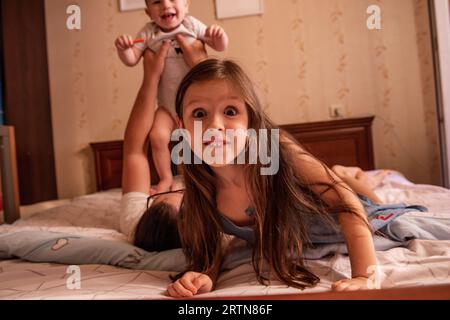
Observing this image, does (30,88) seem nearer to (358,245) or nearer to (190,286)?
(190,286)

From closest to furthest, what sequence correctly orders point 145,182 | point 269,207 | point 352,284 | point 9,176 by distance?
point 352,284, point 269,207, point 145,182, point 9,176

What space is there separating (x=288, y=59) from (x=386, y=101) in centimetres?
18

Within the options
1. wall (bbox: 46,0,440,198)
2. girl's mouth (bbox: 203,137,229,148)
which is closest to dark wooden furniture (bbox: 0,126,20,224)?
wall (bbox: 46,0,440,198)

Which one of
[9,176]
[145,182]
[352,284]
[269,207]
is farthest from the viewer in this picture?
[9,176]

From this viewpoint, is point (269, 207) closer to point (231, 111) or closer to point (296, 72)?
point (231, 111)

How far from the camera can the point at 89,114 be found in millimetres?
647

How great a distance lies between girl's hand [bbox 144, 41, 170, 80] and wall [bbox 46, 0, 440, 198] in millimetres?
21

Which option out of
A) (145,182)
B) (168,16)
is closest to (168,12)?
(168,16)

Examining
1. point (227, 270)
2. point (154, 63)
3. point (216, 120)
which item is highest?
point (154, 63)

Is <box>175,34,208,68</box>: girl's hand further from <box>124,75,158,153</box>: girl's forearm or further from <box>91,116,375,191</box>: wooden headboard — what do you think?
<box>91,116,375,191</box>: wooden headboard

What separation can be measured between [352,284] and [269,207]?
0.49ft

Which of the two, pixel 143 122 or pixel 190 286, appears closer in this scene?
pixel 190 286

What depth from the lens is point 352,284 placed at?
1.27 ft

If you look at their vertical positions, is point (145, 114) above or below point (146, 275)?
above
